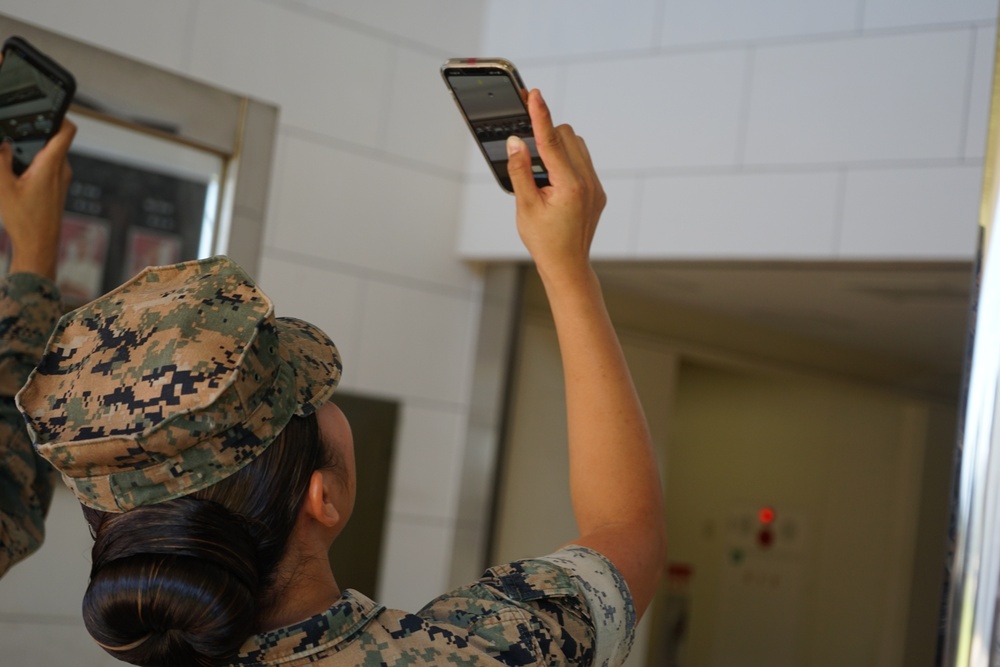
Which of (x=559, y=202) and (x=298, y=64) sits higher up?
(x=298, y=64)

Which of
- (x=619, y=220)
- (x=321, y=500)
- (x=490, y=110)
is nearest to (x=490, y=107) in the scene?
(x=490, y=110)

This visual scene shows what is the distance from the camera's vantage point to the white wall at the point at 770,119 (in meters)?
1.85

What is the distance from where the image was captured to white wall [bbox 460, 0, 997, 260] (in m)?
1.85

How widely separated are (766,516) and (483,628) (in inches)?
136

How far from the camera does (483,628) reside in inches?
24.3

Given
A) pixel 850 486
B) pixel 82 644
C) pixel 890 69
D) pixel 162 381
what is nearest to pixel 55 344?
pixel 162 381

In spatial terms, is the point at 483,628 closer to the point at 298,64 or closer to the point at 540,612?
the point at 540,612

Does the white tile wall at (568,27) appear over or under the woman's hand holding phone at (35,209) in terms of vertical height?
over

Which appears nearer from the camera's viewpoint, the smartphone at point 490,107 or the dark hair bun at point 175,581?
the dark hair bun at point 175,581

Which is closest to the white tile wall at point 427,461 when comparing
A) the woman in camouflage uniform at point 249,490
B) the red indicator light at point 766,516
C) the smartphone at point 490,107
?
the smartphone at point 490,107

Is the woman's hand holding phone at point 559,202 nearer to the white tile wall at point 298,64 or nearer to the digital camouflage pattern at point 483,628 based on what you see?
the digital camouflage pattern at point 483,628

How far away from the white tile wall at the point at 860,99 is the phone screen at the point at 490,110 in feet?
3.88

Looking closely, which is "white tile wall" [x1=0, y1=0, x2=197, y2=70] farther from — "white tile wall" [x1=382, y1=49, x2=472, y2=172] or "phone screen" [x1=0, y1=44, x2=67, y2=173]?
"phone screen" [x1=0, y1=44, x2=67, y2=173]

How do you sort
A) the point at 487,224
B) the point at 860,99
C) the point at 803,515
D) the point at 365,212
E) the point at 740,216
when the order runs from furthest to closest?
the point at 803,515 → the point at 487,224 → the point at 365,212 → the point at 740,216 → the point at 860,99
